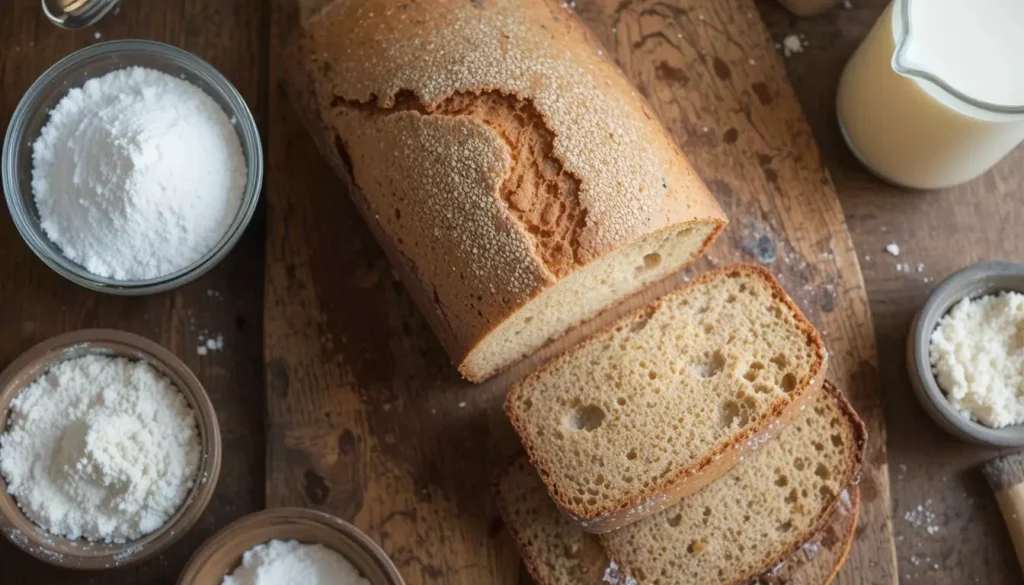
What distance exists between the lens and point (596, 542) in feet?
7.55

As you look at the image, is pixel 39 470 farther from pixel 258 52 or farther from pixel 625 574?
pixel 625 574

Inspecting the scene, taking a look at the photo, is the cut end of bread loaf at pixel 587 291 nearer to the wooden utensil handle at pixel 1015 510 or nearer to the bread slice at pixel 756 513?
the bread slice at pixel 756 513

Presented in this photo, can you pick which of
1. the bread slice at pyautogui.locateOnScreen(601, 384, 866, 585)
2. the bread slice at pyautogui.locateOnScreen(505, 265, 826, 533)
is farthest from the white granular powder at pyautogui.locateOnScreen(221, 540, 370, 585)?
the bread slice at pyautogui.locateOnScreen(601, 384, 866, 585)

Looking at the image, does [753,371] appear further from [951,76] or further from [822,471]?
[951,76]

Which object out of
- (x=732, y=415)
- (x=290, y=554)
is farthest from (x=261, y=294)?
(x=732, y=415)

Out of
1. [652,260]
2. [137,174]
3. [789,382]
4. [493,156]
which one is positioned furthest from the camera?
[652,260]

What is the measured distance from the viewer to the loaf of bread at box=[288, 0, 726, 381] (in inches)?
81.7

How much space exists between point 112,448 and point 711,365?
1.35 meters

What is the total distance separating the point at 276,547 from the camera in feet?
7.19

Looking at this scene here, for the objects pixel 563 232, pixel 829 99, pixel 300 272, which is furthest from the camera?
pixel 829 99

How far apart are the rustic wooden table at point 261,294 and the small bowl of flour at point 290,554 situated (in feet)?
0.80

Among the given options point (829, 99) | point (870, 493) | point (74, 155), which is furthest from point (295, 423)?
point (829, 99)

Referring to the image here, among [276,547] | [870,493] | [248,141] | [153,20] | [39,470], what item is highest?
[153,20]

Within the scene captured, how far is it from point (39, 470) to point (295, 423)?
0.57 m
